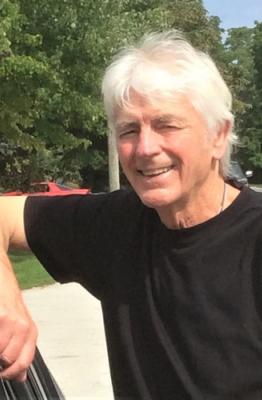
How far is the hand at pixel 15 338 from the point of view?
1449mm

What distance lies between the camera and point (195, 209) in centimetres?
230

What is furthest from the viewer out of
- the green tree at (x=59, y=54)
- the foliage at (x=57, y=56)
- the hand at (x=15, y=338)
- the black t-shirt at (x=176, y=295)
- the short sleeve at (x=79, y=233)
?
the green tree at (x=59, y=54)

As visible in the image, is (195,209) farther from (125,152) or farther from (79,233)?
(79,233)

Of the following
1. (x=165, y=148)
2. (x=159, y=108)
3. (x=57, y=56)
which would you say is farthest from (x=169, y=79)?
(x=57, y=56)

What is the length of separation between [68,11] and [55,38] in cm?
76

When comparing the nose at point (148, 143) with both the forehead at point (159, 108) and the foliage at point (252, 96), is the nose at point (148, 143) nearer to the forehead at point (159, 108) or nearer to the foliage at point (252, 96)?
the forehead at point (159, 108)

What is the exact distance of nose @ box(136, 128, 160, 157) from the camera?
2.23 m

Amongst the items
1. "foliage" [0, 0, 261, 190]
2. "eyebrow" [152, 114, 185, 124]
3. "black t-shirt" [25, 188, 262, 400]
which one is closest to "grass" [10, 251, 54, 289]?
"foliage" [0, 0, 261, 190]

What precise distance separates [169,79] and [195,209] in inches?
14.3

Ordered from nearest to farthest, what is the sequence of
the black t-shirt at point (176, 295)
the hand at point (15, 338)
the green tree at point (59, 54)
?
the hand at point (15, 338) < the black t-shirt at point (176, 295) < the green tree at point (59, 54)

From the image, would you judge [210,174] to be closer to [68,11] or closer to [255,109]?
[68,11]

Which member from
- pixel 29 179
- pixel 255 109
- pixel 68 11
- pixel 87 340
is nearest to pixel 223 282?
pixel 87 340

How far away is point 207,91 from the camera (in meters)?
2.24

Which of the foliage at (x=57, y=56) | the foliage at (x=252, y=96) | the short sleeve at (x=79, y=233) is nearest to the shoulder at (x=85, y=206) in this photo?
the short sleeve at (x=79, y=233)
